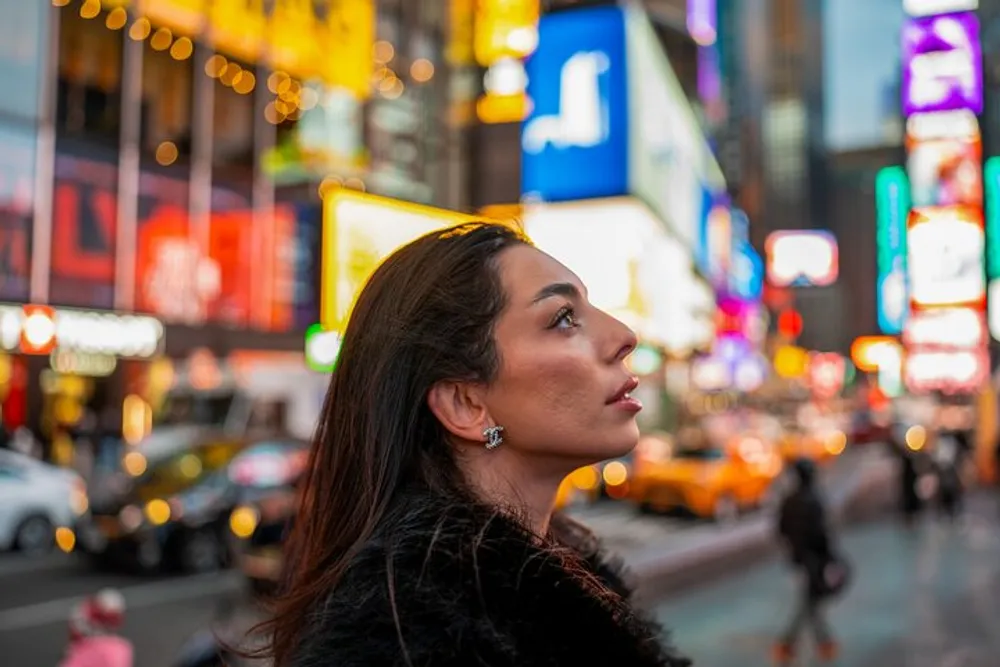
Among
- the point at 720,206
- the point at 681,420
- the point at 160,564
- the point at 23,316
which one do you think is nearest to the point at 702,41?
the point at 720,206

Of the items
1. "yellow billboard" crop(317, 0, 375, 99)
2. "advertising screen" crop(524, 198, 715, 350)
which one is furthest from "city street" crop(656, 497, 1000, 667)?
"yellow billboard" crop(317, 0, 375, 99)

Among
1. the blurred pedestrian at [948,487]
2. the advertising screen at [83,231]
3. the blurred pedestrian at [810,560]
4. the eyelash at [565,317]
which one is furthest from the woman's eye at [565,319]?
the advertising screen at [83,231]

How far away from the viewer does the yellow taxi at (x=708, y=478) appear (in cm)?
1595

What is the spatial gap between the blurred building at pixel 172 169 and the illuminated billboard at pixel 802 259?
5109 cm

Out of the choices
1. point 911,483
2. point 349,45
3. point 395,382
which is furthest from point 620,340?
point 349,45

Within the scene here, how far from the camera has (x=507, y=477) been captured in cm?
157

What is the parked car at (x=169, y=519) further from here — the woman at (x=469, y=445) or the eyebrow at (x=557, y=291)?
the eyebrow at (x=557, y=291)

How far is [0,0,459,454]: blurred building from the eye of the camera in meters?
18.7

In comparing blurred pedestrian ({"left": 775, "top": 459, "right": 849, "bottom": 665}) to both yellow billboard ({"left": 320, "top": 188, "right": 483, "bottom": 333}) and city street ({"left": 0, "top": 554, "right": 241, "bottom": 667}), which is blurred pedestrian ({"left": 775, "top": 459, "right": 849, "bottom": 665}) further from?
city street ({"left": 0, "top": 554, "right": 241, "bottom": 667})

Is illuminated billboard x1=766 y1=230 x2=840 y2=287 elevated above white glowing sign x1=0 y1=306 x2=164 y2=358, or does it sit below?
above

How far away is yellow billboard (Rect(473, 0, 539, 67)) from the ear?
63.2ft

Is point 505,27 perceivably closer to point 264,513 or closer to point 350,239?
point 264,513

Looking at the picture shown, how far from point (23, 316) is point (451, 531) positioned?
1853 cm

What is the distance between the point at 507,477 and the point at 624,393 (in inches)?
9.6
